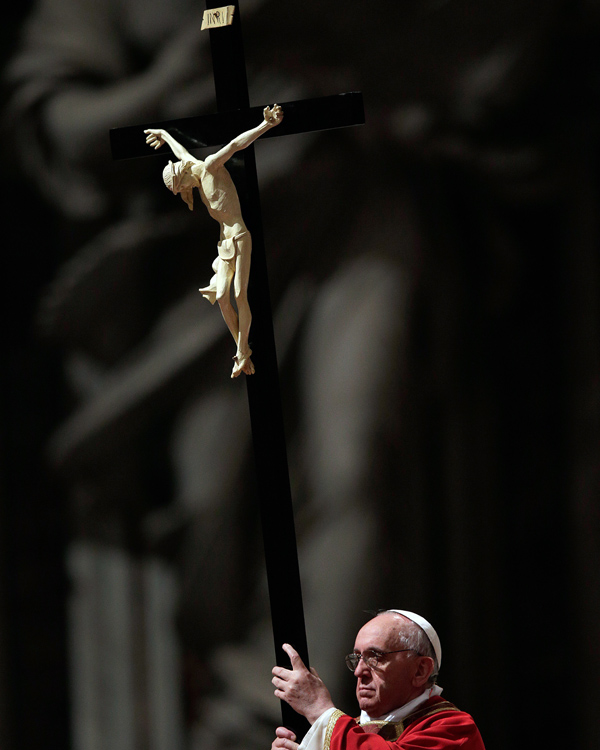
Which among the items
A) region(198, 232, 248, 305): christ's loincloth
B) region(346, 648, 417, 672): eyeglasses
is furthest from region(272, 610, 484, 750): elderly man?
region(198, 232, 248, 305): christ's loincloth

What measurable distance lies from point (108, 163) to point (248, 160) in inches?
51.3

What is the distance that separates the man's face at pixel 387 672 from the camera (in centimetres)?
212

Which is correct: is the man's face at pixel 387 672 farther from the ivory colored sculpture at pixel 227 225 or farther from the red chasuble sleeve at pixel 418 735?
the ivory colored sculpture at pixel 227 225

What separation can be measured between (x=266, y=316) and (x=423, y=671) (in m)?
0.83

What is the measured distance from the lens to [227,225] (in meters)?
2.17

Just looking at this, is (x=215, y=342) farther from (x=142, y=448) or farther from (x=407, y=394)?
(x=407, y=394)

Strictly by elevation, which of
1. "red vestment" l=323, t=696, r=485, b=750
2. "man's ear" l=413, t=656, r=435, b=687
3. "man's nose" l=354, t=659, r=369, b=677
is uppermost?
"man's nose" l=354, t=659, r=369, b=677

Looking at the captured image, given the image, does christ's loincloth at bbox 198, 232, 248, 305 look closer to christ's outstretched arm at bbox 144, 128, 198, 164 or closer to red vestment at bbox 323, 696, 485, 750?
christ's outstretched arm at bbox 144, 128, 198, 164

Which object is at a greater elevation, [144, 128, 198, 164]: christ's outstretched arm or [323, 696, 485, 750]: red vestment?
[144, 128, 198, 164]: christ's outstretched arm

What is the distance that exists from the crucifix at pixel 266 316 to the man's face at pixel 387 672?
137 mm

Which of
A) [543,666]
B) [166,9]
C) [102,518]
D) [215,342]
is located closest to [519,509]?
[543,666]

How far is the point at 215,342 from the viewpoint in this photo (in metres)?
3.26

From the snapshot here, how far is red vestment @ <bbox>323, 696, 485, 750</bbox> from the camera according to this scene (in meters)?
1.97

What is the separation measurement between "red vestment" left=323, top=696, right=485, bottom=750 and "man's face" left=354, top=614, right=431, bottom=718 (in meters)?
0.04
